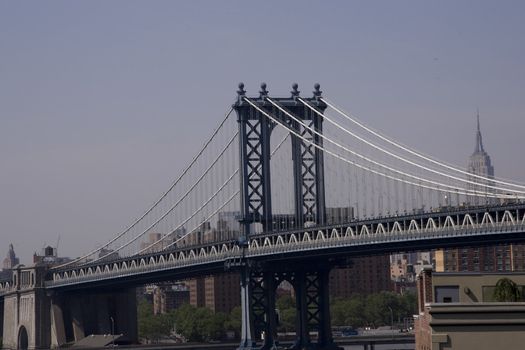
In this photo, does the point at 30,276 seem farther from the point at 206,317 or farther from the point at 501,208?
the point at 501,208

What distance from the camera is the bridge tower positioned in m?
122

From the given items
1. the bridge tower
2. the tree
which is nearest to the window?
the tree

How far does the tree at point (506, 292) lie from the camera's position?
45.8 m

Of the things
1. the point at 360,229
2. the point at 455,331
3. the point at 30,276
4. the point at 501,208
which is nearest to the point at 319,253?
the point at 360,229

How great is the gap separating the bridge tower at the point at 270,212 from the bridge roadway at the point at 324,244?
8.06 feet

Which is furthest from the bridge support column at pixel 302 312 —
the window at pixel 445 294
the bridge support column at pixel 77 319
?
the window at pixel 445 294

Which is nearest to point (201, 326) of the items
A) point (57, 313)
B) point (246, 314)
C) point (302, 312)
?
point (57, 313)

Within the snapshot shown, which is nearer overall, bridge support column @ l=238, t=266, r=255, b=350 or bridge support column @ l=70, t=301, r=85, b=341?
bridge support column @ l=238, t=266, r=255, b=350

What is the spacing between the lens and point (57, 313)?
512 ft

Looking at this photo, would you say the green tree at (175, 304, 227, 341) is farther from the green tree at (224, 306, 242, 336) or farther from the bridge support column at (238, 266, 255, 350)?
the bridge support column at (238, 266, 255, 350)

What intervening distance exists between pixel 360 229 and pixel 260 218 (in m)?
17.3

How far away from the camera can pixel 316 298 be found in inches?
5025

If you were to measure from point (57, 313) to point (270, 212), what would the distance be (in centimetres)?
3929

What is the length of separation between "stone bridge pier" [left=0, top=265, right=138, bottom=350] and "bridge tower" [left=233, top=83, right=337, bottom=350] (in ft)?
114
